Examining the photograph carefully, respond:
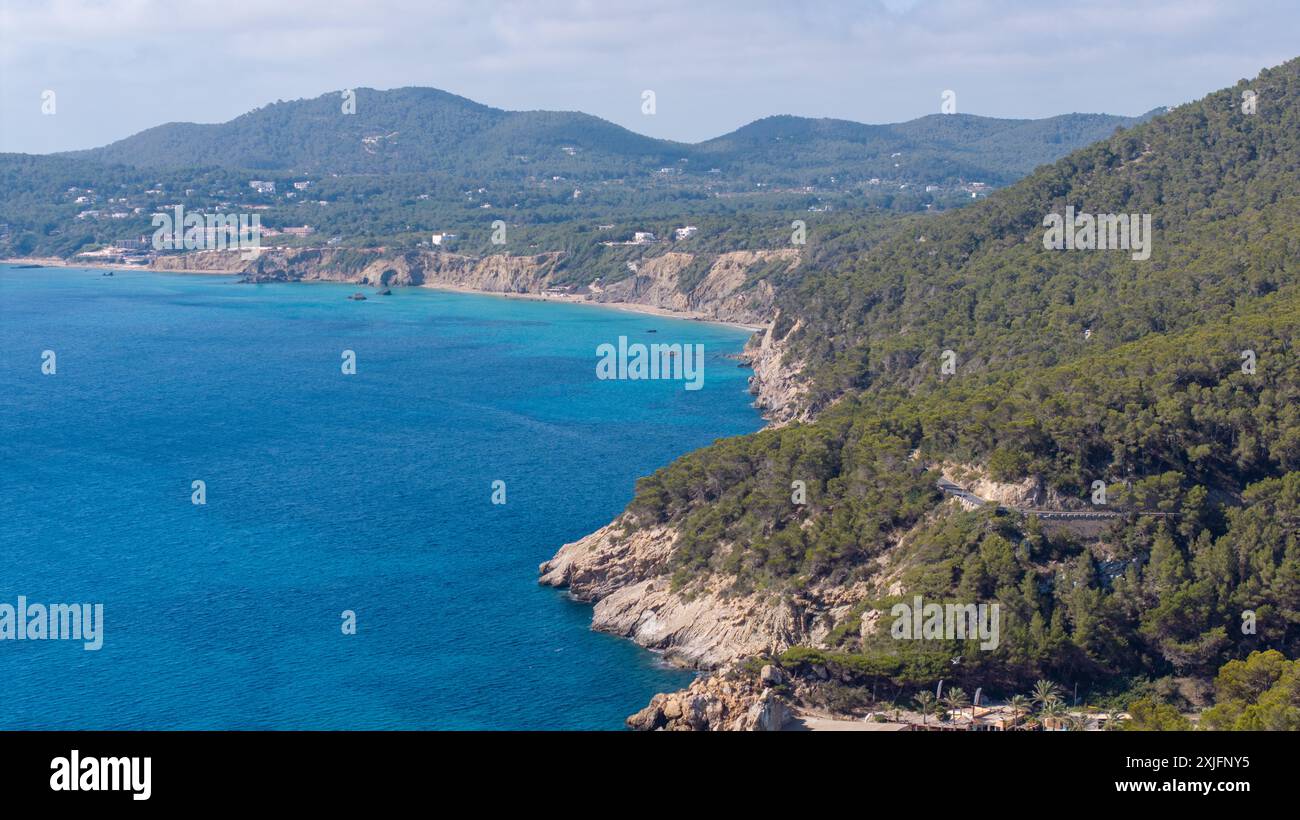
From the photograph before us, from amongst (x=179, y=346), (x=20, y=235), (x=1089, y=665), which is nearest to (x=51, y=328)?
(x=179, y=346)

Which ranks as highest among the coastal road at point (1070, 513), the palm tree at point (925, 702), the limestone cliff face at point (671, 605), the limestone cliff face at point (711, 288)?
the limestone cliff face at point (711, 288)

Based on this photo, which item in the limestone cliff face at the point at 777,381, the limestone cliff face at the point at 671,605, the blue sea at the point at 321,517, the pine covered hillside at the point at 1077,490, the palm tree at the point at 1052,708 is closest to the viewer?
the palm tree at the point at 1052,708

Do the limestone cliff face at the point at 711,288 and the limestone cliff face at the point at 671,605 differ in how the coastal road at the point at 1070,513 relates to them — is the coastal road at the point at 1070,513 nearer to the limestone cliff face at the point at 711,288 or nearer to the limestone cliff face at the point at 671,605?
the limestone cliff face at the point at 671,605

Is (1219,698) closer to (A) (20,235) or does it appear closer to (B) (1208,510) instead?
(B) (1208,510)

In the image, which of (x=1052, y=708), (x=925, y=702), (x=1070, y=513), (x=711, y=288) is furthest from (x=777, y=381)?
(x=1052, y=708)

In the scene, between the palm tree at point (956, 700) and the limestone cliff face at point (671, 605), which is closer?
the palm tree at point (956, 700)

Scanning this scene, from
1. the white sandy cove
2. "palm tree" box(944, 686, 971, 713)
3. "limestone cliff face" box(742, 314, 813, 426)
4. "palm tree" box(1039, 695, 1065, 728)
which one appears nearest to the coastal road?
"palm tree" box(1039, 695, 1065, 728)

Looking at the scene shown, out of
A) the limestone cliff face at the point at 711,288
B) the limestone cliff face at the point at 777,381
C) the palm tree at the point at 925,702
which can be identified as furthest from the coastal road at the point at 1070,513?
the limestone cliff face at the point at 711,288
